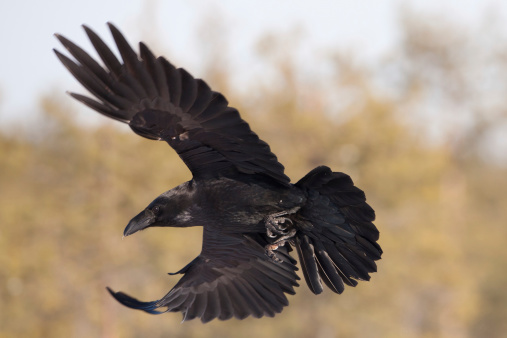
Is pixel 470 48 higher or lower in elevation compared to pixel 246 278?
higher

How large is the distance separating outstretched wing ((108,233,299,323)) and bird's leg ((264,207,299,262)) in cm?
39

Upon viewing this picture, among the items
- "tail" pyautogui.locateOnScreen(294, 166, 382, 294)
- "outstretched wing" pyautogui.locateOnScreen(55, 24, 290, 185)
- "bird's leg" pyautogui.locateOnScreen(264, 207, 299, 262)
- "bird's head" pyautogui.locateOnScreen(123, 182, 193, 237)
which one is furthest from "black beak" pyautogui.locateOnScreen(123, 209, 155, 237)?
"tail" pyautogui.locateOnScreen(294, 166, 382, 294)

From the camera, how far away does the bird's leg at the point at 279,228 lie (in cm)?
547

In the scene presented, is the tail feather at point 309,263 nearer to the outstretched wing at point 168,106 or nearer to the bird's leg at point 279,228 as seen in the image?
the bird's leg at point 279,228

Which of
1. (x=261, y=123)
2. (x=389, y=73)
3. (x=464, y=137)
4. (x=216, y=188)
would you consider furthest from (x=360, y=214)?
(x=464, y=137)

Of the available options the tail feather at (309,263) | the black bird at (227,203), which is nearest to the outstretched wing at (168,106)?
the black bird at (227,203)

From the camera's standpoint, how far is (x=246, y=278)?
6402 millimetres

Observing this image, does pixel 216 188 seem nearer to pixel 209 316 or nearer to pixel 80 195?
pixel 209 316

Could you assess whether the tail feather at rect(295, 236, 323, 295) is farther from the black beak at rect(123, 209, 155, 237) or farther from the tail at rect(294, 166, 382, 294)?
the black beak at rect(123, 209, 155, 237)

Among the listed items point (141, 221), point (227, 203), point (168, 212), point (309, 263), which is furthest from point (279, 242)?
point (141, 221)

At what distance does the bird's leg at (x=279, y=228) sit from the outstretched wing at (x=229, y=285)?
0.39 metres

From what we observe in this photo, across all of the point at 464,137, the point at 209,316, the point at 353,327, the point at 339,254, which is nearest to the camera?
the point at 339,254

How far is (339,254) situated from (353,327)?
68.5 feet

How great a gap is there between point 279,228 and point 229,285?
1.15 m
